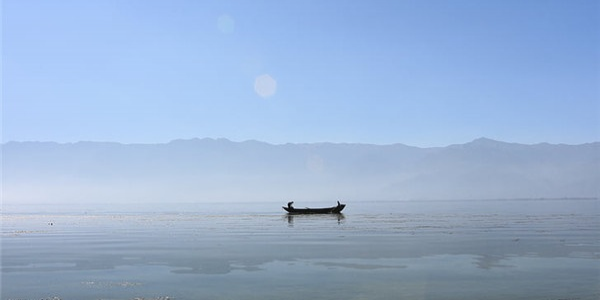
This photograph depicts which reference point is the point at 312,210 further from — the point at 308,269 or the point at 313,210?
the point at 308,269

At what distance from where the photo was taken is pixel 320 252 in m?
41.9

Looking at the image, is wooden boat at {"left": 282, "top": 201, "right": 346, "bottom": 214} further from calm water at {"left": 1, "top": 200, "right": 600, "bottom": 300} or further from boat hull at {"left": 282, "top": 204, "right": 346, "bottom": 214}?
calm water at {"left": 1, "top": 200, "right": 600, "bottom": 300}

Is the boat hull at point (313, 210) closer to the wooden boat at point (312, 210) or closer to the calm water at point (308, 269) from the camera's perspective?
the wooden boat at point (312, 210)

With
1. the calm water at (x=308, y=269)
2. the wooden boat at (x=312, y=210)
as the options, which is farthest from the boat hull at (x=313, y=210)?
the calm water at (x=308, y=269)

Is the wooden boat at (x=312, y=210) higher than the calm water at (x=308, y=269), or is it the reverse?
the wooden boat at (x=312, y=210)

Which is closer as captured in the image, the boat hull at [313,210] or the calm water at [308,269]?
the calm water at [308,269]

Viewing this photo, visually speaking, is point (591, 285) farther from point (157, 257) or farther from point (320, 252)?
point (157, 257)

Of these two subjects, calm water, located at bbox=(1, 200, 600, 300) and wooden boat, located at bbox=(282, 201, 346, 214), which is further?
wooden boat, located at bbox=(282, 201, 346, 214)

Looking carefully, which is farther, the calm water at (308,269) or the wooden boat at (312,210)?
the wooden boat at (312,210)

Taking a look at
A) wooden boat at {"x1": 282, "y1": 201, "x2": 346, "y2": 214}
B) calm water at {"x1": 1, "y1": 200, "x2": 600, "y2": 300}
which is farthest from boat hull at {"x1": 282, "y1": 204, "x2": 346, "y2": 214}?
calm water at {"x1": 1, "y1": 200, "x2": 600, "y2": 300}

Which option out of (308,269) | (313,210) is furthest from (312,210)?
(308,269)

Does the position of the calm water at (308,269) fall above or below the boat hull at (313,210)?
below

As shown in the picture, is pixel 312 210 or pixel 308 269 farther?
pixel 312 210

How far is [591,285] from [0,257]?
37919 millimetres
